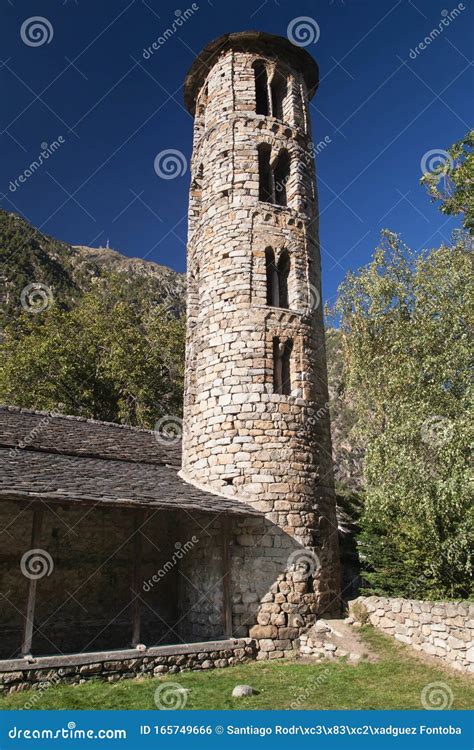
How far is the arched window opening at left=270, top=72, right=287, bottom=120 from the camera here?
52.2 feet

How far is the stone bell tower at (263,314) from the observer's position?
10.9 m

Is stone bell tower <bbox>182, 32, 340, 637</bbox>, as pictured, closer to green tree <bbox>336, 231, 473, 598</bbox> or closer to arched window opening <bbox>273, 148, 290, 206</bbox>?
arched window opening <bbox>273, 148, 290, 206</bbox>

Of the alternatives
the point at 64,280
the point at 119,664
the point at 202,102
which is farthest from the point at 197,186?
the point at 64,280

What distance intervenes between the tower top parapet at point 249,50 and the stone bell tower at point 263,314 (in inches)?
1.5

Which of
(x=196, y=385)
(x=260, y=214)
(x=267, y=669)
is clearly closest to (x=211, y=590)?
(x=267, y=669)

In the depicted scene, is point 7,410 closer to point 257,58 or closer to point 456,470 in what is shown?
point 456,470

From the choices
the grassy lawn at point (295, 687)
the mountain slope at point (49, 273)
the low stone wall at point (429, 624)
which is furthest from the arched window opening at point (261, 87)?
the mountain slope at point (49, 273)

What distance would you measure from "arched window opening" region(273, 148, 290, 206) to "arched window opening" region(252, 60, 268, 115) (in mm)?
2044

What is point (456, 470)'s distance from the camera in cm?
1124

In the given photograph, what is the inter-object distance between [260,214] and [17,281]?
50272 millimetres

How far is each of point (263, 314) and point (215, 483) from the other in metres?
4.26

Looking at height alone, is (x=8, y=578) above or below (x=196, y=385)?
below

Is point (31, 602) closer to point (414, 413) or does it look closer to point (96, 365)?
point (414, 413)

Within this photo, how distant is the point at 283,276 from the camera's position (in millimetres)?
13703
